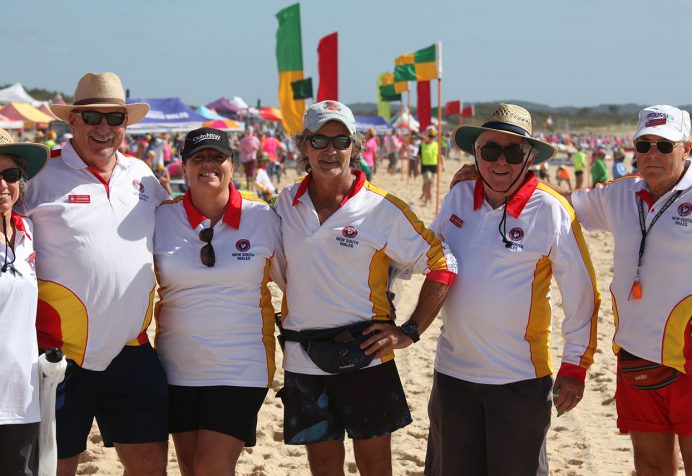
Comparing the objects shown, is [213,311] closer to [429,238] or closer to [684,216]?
[429,238]

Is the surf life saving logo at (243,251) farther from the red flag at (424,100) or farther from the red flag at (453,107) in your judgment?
the red flag at (453,107)

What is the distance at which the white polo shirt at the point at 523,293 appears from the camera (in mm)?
3289

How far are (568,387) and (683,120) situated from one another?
124 cm

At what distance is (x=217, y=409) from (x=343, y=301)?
707 mm

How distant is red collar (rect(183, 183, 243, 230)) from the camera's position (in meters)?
3.48

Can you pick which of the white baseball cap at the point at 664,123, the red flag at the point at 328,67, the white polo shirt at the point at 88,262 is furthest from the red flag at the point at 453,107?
the white polo shirt at the point at 88,262

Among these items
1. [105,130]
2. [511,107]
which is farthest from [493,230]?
[105,130]

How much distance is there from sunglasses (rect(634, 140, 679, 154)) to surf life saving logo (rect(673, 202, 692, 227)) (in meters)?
0.24

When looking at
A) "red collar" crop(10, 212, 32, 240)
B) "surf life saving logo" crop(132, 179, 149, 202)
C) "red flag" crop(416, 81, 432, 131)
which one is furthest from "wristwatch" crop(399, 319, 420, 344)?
"red flag" crop(416, 81, 432, 131)

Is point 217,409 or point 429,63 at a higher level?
point 429,63

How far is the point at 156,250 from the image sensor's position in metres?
3.49

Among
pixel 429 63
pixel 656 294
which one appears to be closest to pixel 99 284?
pixel 656 294

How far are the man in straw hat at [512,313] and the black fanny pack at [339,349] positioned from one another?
0.40 meters

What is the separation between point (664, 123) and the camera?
11.0 ft
